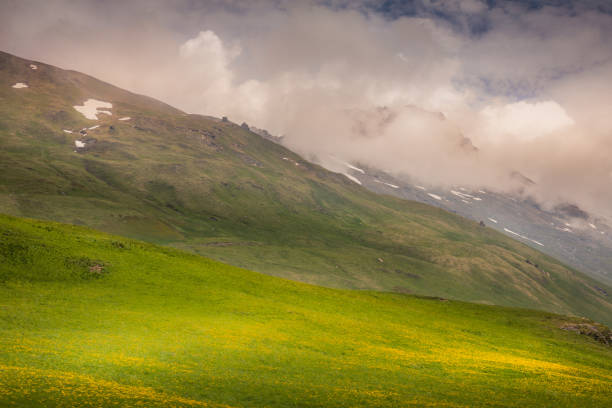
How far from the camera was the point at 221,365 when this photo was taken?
33.6m

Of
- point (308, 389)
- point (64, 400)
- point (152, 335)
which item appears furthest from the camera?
point (152, 335)

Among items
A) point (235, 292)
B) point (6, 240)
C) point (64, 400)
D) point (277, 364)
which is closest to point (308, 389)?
point (277, 364)

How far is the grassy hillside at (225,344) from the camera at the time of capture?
2723 cm

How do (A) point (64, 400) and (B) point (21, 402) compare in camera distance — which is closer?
(B) point (21, 402)

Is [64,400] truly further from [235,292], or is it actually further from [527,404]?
[235,292]

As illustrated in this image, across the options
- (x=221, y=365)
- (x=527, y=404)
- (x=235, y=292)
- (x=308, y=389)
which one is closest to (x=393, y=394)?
(x=308, y=389)

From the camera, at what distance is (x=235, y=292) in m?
66.9

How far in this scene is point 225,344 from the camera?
40.3 m

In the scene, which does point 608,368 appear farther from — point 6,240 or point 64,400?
point 6,240

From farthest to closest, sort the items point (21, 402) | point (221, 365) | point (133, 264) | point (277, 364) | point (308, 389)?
point (133, 264)
point (277, 364)
point (221, 365)
point (308, 389)
point (21, 402)

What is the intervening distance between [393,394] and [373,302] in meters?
54.0

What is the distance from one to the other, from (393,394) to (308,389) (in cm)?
698

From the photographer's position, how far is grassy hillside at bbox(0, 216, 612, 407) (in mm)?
27234

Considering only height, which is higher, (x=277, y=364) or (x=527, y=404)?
(x=527, y=404)
